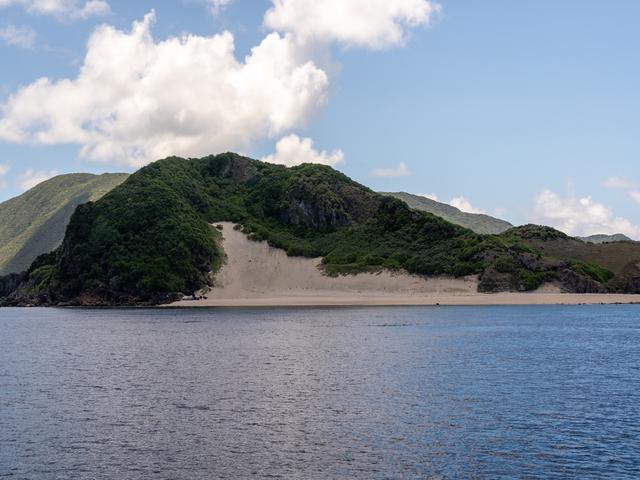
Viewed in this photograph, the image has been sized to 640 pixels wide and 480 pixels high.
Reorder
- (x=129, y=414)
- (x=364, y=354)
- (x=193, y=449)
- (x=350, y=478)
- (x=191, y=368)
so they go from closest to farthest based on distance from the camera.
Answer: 1. (x=350, y=478)
2. (x=193, y=449)
3. (x=129, y=414)
4. (x=191, y=368)
5. (x=364, y=354)

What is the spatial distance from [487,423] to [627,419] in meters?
8.59

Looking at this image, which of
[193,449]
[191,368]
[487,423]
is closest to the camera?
[193,449]

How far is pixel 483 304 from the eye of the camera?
189375 mm

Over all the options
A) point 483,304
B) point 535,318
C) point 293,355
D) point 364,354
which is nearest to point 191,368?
point 293,355

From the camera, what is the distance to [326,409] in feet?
149

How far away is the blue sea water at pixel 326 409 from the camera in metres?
32.8

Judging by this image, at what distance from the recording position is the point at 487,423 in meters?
40.2

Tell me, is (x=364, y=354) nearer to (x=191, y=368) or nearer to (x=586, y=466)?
(x=191, y=368)

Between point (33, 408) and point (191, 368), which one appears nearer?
point (33, 408)

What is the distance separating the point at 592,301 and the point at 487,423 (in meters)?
167

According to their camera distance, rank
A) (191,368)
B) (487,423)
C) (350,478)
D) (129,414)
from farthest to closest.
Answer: (191,368) → (129,414) → (487,423) → (350,478)

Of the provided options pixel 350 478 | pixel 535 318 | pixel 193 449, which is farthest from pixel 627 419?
pixel 535 318

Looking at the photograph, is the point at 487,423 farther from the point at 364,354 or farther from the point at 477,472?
the point at 364,354

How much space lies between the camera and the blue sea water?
108ft
